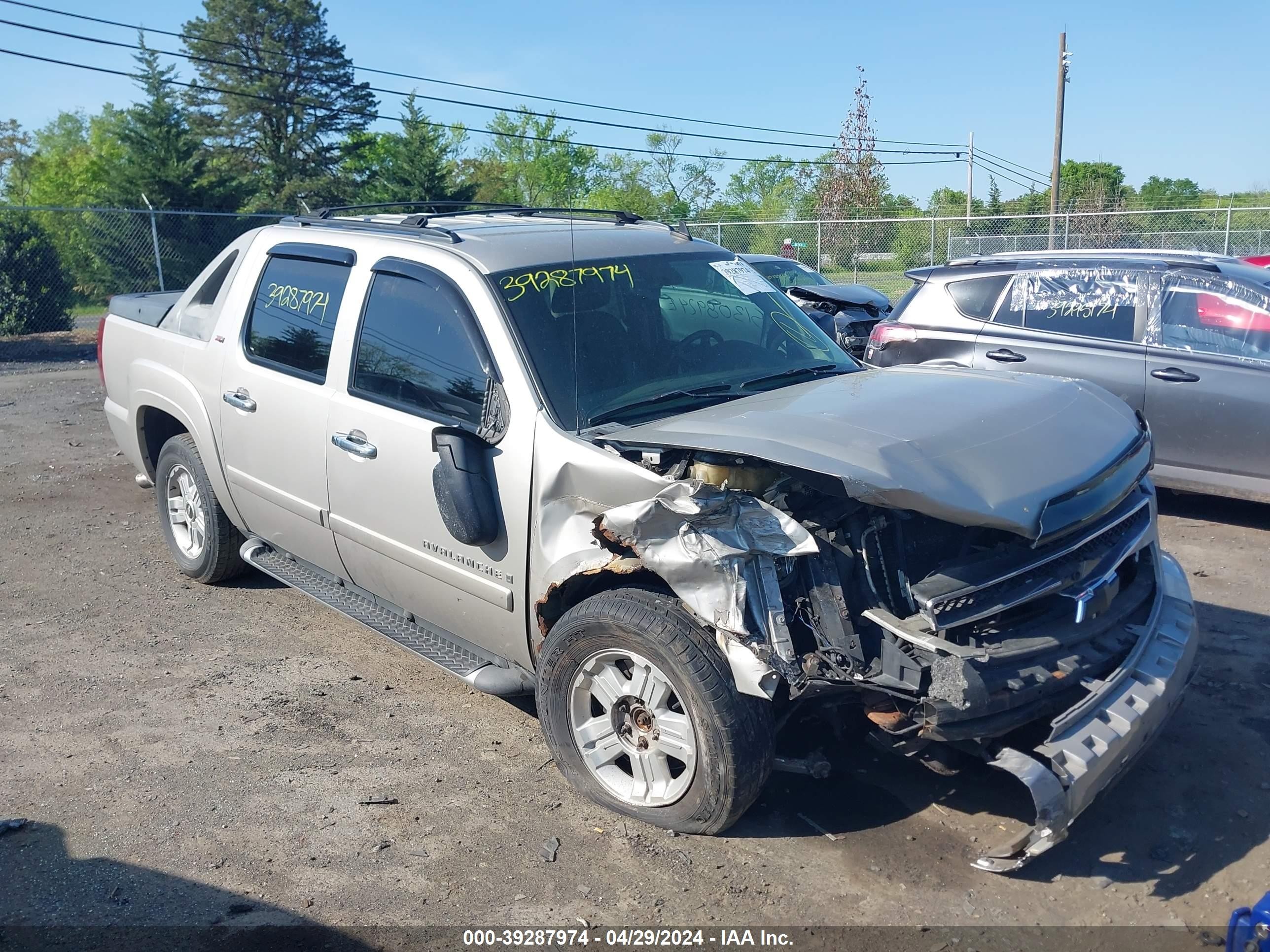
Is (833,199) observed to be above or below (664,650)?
above

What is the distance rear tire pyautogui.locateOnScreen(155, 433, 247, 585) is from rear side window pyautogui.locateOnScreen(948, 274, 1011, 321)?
5.39 meters

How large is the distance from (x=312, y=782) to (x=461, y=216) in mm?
2753

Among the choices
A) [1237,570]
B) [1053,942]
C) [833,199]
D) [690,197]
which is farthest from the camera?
[833,199]

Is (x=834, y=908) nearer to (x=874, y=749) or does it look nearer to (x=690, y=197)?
(x=874, y=749)

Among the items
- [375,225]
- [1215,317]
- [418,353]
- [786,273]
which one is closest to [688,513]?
[418,353]

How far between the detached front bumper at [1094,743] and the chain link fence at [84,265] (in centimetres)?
1623

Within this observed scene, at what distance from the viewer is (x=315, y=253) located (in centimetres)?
482

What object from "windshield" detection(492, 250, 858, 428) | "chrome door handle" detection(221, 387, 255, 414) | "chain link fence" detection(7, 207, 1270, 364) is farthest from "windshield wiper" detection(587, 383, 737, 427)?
"chain link fence" detection(7, 207, 1270, 364)

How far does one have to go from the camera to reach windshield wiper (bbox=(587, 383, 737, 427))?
3.69 metres

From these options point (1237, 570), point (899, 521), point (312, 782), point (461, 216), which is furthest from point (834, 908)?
point (1237, 570)

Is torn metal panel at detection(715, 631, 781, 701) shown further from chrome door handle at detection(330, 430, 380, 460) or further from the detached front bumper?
chrome door handle at detection(330, 430, 380, 460)

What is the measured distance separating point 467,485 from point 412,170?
82.3ft

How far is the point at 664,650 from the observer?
3180 millimetres

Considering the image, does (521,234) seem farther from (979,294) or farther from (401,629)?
(979,294)
